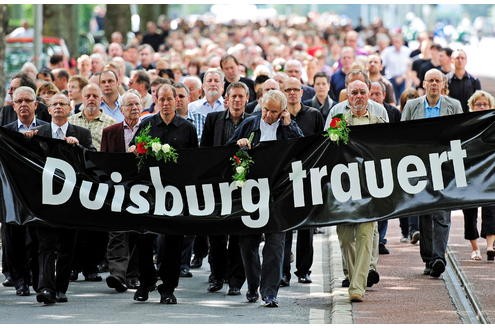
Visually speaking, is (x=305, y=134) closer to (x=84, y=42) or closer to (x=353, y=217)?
(x=353, y=217)

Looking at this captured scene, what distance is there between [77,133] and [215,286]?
187 cm

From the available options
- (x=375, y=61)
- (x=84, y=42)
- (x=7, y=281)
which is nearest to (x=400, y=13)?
(x=84, y=42)

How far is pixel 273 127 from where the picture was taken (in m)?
13.1

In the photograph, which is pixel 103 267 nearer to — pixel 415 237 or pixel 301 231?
pixel 301 231

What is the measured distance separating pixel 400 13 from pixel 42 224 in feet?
344

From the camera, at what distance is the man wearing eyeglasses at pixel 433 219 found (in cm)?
1406

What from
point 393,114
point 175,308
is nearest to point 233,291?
point 175,308

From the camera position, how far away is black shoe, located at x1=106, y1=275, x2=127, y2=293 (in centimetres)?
1368

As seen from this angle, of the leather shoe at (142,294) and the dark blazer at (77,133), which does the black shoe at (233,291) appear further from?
the dark blazer at (77,133)

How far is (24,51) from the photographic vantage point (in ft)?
112

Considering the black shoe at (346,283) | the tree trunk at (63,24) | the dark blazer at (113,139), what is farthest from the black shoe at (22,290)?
the tree trunk at (63,24)

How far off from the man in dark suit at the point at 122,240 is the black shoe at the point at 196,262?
62.7 inches

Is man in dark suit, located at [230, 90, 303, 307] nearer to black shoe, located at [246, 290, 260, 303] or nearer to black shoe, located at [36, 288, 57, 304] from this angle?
black shoe, located at [246, 290, 260, 303]

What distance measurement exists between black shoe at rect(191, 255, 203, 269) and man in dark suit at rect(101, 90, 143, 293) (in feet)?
5.22
